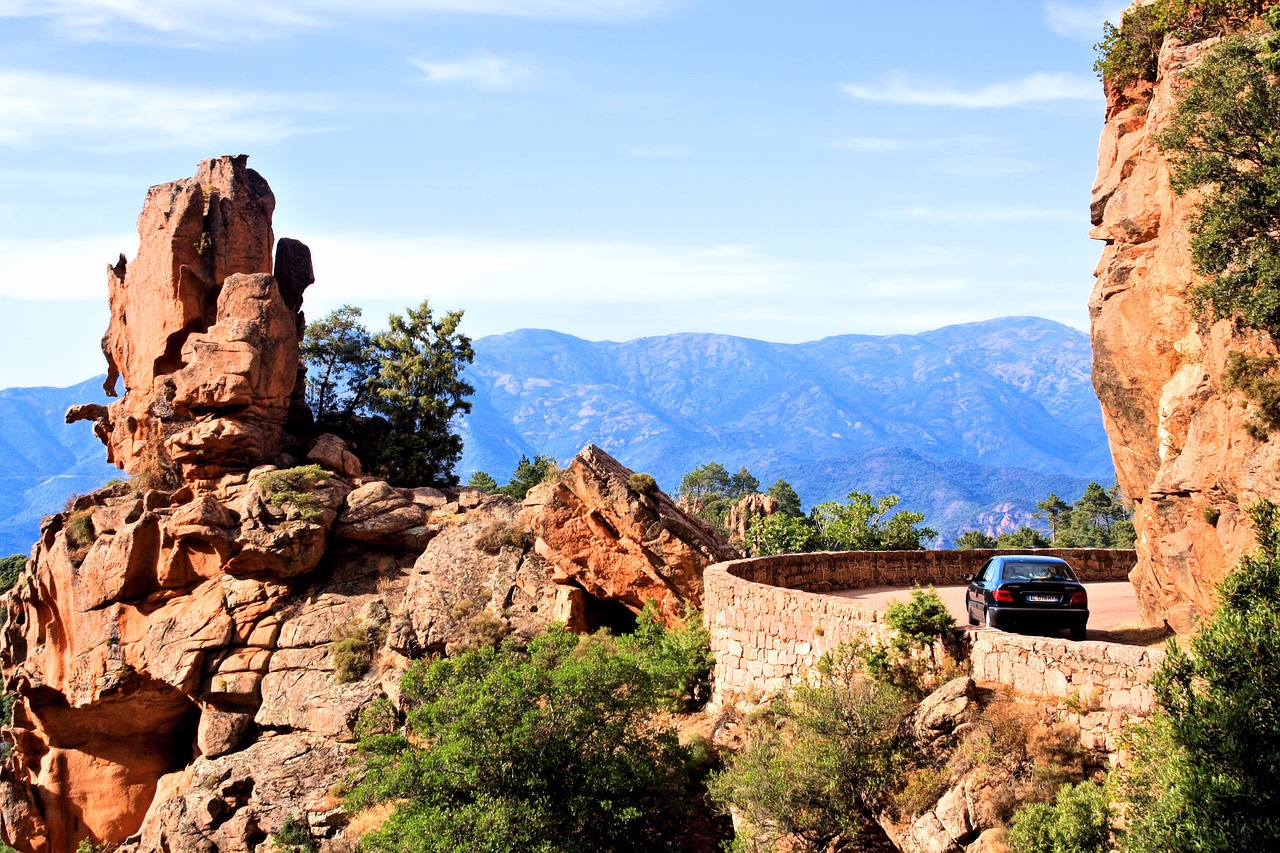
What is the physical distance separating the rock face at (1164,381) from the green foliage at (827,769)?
17.3 feet

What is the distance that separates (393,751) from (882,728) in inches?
422

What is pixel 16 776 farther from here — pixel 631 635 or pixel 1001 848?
pixel 1001 848

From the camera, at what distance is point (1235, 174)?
1712 cm

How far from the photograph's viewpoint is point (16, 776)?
39.6 meters

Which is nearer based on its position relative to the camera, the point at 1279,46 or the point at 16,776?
the point at 1279,46

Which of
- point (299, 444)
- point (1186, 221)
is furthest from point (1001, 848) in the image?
point (299, 444)

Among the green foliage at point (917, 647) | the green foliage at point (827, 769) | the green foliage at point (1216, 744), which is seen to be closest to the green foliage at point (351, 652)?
the green foliage at point (827, 769)

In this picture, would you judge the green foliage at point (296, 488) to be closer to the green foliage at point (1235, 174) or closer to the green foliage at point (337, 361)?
the green foliage at point (337, 361)

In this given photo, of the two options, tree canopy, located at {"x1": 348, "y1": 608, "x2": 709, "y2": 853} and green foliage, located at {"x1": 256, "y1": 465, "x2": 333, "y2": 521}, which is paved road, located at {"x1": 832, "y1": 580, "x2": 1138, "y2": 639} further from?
green foliage, located at {"x1": 256, "y1": 465, "x2": 333, "y2": 521}

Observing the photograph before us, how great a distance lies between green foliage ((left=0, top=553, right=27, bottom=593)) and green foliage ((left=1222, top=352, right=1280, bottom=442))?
2628 inches

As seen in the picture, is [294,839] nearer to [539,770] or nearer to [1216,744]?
[539,770]

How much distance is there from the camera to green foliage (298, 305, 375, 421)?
47500mm

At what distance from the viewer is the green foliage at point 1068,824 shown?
41.9 feet

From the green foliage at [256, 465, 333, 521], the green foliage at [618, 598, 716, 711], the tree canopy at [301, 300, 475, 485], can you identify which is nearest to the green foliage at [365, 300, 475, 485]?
the tree canopy at [301, 300, 475, 485]
